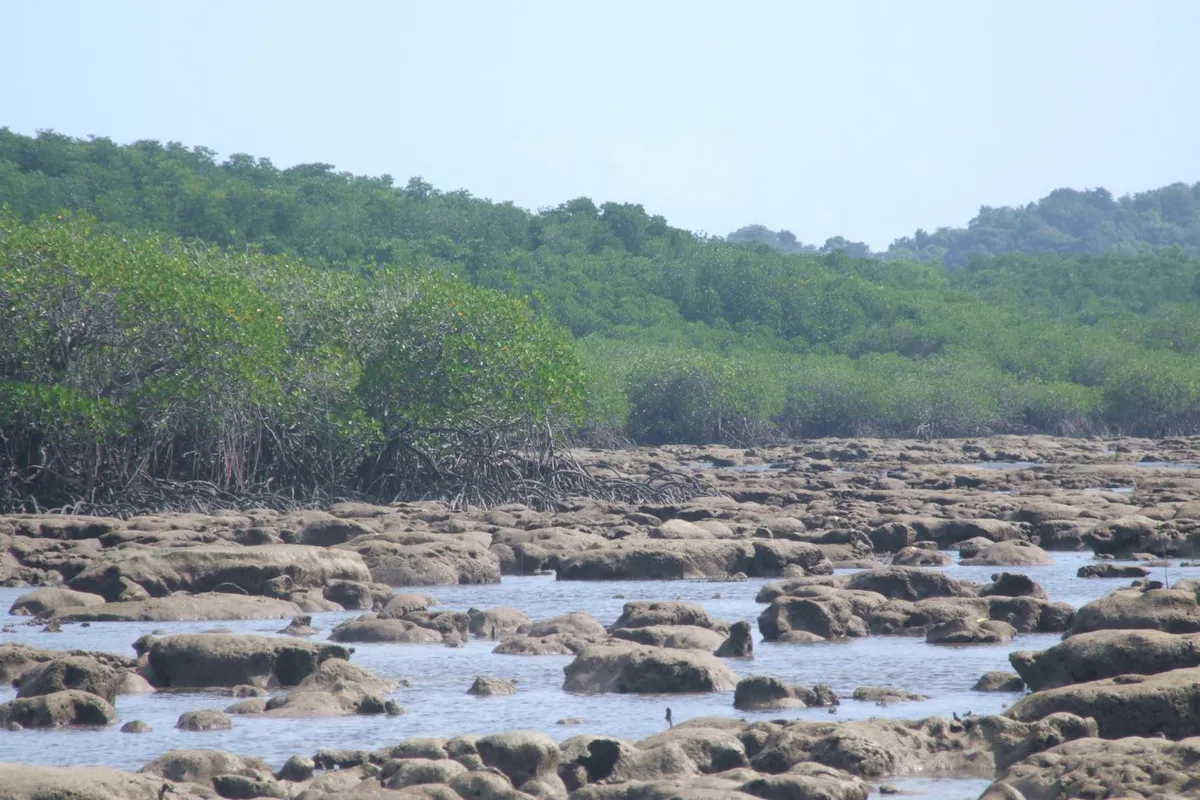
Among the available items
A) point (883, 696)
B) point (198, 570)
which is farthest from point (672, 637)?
point (198, 570)

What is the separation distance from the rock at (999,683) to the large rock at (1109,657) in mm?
946

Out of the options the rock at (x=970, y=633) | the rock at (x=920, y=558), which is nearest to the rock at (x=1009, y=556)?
the rock at (x=920, y=558)

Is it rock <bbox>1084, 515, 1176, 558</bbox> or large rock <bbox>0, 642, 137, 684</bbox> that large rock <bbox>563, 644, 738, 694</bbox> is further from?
rock <bbox>1084, 515, 1176, 558</bbox>

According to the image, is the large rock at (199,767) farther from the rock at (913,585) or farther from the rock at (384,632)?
the rock at (913,585)

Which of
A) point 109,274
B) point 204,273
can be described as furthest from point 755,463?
point 109,274

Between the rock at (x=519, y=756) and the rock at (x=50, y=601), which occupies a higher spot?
the rock at (x=519, y=756)

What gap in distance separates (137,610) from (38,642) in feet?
5.91

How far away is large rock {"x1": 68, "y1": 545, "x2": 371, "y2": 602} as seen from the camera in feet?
65.1

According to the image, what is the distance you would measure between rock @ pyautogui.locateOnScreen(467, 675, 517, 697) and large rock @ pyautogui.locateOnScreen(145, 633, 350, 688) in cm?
144

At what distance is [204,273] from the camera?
34312 mm

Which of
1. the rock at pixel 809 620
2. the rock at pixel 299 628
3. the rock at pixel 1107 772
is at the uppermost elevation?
the rock at pixel 1107 772

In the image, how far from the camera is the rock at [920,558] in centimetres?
2358

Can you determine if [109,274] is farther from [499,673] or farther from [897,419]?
[897,419]

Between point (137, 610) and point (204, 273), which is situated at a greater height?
point (204, 273)
